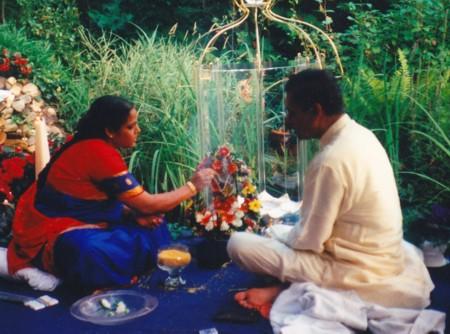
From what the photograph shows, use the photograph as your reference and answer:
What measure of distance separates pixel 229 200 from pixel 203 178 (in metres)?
0.28

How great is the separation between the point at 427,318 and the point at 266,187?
1.86 meters

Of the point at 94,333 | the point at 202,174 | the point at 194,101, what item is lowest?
the point at 94,333

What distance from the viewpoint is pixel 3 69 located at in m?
5.70

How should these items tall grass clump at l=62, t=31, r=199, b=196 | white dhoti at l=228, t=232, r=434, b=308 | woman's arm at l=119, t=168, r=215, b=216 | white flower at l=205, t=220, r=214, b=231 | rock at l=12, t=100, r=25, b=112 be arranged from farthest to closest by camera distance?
rock at l=12, t=100, r=25, b=112 → tall grass clump at l=62, t=31, r=199, b=196 → white flower at l=205, t=220, r=214, b=231 → woman's arm at l=119, t=168, r=215, b=216 → white dhoti at l=228, t=232, r=434, b=308

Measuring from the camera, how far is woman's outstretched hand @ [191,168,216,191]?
3545 mm

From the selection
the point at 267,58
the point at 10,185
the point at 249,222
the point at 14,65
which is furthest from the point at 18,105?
the point at 267,58

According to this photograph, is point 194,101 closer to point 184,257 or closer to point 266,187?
point 266,187

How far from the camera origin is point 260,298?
3145 mm

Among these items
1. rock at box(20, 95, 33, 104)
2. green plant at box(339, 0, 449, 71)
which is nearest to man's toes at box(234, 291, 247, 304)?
green plant at box(339, 0, 449, 71)

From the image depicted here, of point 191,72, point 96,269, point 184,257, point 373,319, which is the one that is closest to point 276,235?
point 184,257

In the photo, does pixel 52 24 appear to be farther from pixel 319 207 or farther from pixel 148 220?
pixel 319 207

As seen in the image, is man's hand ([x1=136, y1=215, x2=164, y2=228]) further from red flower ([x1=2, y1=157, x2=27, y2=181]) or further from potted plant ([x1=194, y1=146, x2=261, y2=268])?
red flower ([x1=2, y1=157, x2=27, y2=181])

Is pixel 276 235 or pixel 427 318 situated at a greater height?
pixel 276 235

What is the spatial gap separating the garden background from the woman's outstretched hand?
1.02 metres
